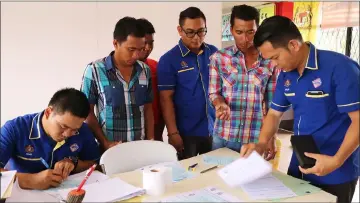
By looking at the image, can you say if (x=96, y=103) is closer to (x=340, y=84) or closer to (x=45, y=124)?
(x=45, y=124)

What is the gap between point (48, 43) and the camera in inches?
126

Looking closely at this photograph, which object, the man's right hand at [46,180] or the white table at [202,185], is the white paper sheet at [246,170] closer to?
the white table at [202,185]

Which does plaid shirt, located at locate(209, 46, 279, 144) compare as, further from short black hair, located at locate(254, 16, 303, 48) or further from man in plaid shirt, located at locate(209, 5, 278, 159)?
short black hair, located at locate(254, 16, 303, 48)

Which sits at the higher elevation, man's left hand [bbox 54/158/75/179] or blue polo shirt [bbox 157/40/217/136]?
blue polo shirt [bbox 157/40/217/136]

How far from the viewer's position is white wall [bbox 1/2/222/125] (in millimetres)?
3076

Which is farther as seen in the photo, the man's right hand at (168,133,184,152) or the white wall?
the white wall

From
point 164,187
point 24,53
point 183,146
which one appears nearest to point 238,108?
point 183,146

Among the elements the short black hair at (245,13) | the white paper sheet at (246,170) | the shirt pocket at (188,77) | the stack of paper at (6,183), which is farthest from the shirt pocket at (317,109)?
the stack of paper at (6,183)

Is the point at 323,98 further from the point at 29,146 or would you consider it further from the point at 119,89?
the point at 29,146

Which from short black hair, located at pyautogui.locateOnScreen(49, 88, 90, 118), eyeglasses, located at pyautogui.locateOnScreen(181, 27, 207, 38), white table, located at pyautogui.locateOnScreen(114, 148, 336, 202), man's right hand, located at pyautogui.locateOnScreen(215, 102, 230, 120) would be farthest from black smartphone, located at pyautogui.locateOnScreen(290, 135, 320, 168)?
eyeglasses, located at pyautogui.locateOnScreen(181, 27, 207, 38)

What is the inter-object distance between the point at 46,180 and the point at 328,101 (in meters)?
1.28

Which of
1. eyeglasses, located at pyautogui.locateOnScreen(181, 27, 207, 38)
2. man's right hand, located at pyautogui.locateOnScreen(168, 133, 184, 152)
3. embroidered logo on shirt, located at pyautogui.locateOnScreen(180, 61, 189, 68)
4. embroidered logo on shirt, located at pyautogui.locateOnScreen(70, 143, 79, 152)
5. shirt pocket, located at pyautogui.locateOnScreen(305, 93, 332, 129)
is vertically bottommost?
man's right hand, located at pyautogui.locateOnScreen(168, 133, 184, 152)

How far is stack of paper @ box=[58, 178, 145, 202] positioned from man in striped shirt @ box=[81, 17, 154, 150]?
603 millimetres

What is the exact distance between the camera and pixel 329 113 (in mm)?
1533
